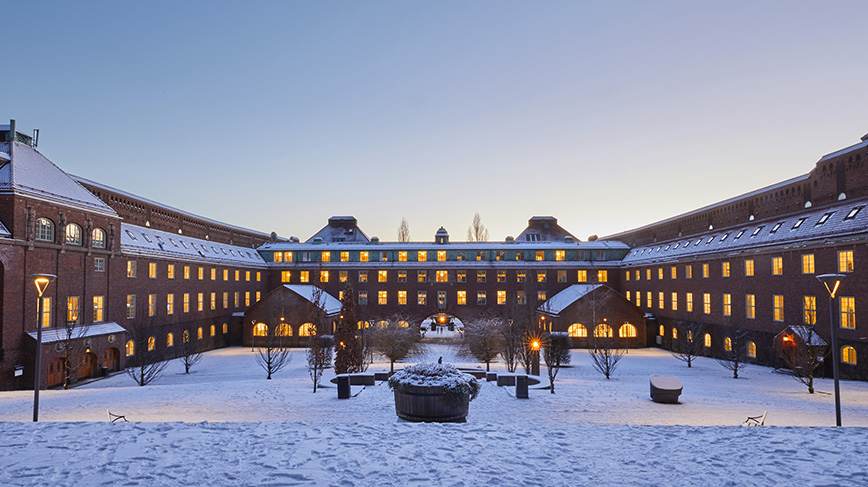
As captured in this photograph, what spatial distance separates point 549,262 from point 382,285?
1997 centimetres

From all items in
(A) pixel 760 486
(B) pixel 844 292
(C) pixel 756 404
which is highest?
(B) pixel 844 292

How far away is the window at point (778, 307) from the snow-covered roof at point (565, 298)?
640 inches

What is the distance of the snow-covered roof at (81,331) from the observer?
25.8 m

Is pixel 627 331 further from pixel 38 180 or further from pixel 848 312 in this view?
pixel 38 180

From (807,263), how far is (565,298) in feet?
72.3

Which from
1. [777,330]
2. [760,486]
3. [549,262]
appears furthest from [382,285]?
[760,486]

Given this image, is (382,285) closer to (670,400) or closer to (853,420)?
(670,400)

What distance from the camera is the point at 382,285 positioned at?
55.2m

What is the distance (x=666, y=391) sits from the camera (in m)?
18.2

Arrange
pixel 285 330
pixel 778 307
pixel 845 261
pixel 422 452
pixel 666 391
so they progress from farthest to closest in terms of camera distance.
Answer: pixel 285 330 < pixel 778 307 < pixel 845 261 < pixel 666 391 < pixel 422 452

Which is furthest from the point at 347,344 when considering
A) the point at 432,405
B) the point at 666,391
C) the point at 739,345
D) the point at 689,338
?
the point at 739,345

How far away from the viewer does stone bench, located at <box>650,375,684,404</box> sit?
1817cm

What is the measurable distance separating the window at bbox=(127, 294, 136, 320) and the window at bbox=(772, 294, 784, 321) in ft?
148

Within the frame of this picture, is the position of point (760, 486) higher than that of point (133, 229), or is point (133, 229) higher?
point (133, 229)
